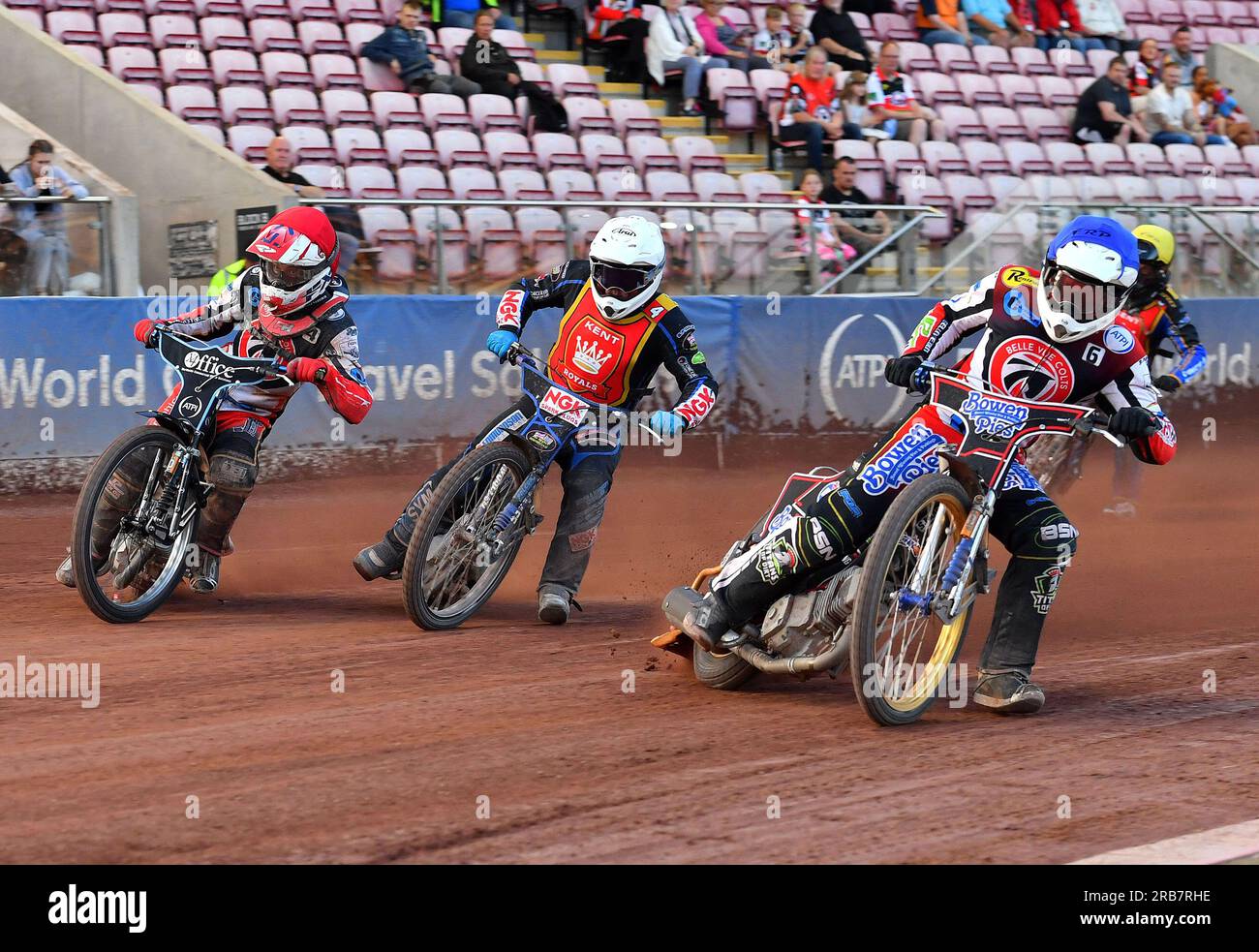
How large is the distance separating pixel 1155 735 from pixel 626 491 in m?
7.37

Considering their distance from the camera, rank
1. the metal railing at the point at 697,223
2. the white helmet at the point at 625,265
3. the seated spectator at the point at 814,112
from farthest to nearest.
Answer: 1. the seated spectator at the point at 814,112
2. the metal railing at the point at 697,223
3. the white helmet at the point at 625,265

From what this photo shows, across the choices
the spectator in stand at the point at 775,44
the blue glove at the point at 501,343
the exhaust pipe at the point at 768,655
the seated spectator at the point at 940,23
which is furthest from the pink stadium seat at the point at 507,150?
the exhaust pipe at the point at 768,655

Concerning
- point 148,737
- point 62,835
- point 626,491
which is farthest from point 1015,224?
point 62,835

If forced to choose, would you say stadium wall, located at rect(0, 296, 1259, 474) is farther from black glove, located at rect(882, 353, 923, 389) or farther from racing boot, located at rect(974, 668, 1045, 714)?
racing boot, located at rect(974, 668, 1045, 714)

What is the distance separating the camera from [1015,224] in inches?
617

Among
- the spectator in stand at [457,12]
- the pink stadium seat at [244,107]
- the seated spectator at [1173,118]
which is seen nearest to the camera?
the pink stadium seat at [244,107]

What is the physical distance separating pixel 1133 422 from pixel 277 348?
4.54m

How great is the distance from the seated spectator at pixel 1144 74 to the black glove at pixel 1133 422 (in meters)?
16.9

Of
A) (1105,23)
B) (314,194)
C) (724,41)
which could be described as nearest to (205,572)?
(314,194)

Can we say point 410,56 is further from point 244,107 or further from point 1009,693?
point 1009,693

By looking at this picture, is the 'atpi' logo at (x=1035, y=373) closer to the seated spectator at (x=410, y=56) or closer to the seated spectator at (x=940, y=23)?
the seated spectator at (x=410, y=56)

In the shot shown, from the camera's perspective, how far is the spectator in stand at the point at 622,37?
18.8m

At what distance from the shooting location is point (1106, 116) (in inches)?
826

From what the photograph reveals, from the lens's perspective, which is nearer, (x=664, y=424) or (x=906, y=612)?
(x=906, y=612)
